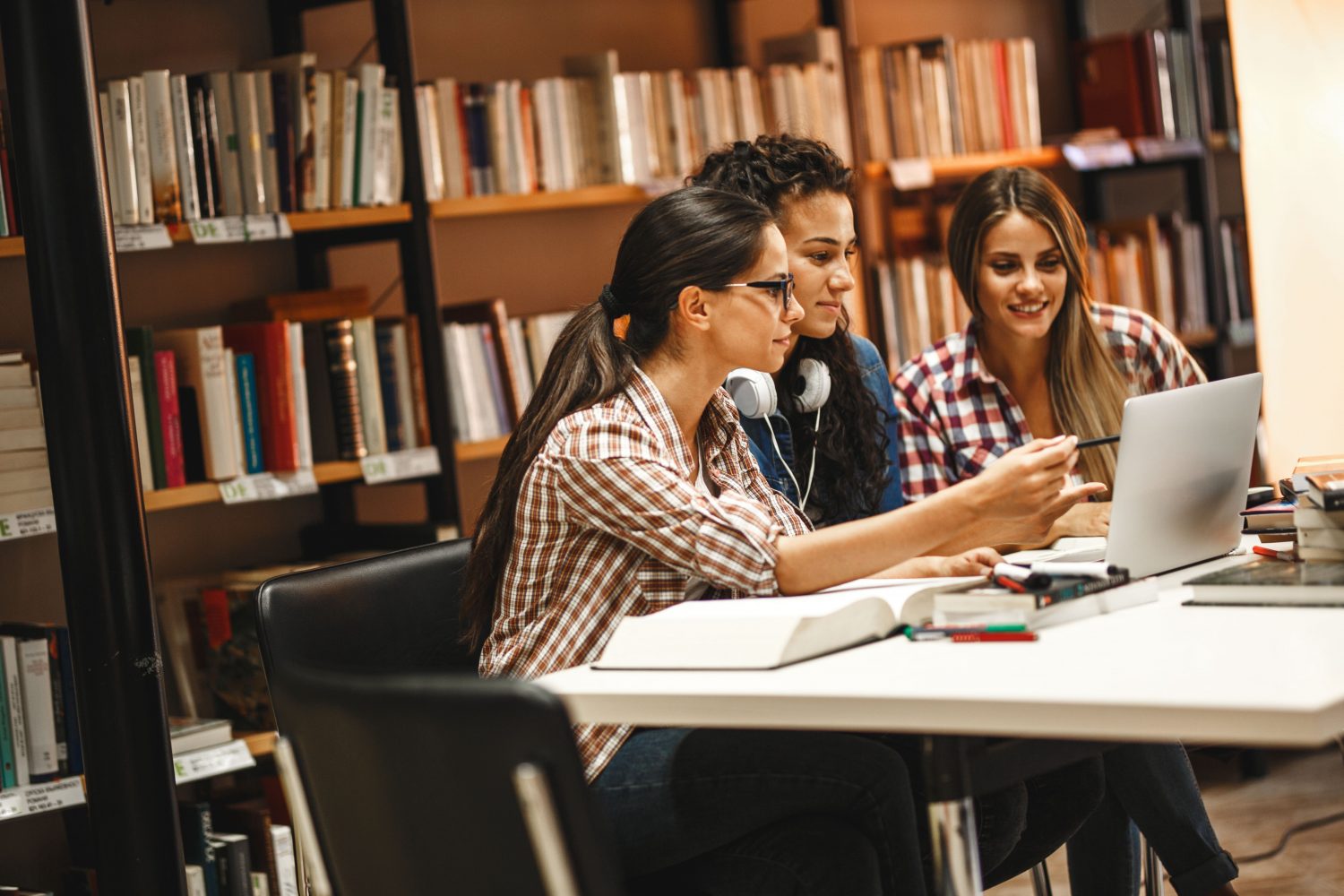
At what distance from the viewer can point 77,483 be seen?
213 centimetres

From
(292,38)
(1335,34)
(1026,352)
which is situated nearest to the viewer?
(1335,34)

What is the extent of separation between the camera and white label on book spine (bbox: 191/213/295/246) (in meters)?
2.72

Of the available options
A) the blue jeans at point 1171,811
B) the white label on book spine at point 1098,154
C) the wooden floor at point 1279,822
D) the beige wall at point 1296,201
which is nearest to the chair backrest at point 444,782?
the blue jeans at point 1171,811

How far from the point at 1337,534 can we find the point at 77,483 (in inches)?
61.7

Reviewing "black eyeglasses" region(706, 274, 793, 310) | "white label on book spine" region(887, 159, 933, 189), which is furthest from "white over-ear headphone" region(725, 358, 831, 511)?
"white label on book spine" region(887, 159, 933, 189)

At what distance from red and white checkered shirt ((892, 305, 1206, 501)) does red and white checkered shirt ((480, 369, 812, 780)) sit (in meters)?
0.91

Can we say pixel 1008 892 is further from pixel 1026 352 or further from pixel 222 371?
pixel 222 371

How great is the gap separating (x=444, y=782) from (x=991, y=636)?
0.59 metres

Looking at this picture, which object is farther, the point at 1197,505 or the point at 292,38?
the point at 292,38

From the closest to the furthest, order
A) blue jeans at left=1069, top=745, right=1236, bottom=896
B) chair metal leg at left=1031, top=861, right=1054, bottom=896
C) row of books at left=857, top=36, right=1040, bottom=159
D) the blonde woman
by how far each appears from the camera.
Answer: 1. blue jeans at left=1069, top=745, right=1236, bottom=896
2. chair metal leg at left=1031, top=861, right=1054, bottom=896
3. the blonde woman
4. row of books at left=857, top=36, right=1040, bottom=159

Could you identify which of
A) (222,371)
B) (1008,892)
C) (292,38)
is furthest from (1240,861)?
(292,38)

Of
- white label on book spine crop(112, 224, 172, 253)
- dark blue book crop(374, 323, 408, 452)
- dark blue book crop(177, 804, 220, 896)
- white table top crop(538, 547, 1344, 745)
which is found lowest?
dark blue book crop(177, 804, 220, 896)

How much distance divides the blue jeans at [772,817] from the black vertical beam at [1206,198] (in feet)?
10.0

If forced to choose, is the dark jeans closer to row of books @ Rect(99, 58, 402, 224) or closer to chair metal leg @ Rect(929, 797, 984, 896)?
chair metal leg @ Rect(929, 797, 984, 896)
